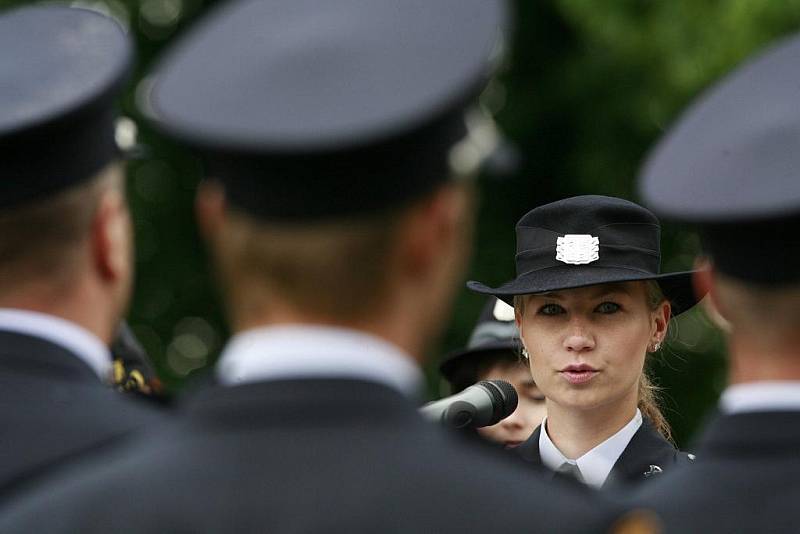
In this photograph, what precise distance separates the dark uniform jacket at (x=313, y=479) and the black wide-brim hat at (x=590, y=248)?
9.85 feet

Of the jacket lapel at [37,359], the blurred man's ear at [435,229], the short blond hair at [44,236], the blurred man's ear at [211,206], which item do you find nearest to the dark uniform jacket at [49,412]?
the jacket lapel at [37,359]

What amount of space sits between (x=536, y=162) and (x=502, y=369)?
1182 centimetres

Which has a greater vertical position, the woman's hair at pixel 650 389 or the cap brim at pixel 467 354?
the woman's hair at pixel 650 389

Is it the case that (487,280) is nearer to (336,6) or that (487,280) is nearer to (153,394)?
(153,394)

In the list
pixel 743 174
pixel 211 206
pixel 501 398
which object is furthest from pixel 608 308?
pixel 211 206

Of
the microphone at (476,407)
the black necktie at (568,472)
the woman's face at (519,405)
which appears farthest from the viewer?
the woman's face at (519,405)

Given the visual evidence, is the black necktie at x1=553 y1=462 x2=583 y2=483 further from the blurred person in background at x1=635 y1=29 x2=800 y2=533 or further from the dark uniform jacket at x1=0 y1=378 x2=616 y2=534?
the dark uniform jacket at x1=0 y1=378 x2=616 y2=534

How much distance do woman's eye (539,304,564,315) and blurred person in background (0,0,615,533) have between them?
305 cm

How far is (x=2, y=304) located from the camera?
3211 millimetres

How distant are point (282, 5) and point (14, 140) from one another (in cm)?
80

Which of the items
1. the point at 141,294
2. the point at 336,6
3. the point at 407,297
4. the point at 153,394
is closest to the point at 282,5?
the point at 336,6

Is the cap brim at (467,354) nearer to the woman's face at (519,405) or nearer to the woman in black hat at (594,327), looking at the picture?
the woman's face at (519,405)

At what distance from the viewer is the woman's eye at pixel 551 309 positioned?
555 centimetres

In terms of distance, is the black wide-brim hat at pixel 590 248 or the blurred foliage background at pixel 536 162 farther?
the blurred foliage background at pixel 536 162
